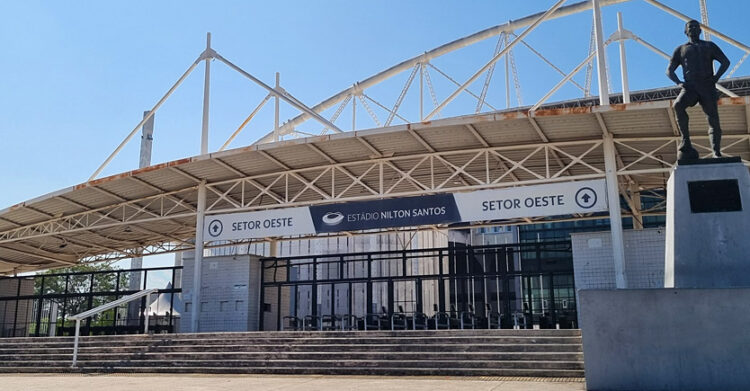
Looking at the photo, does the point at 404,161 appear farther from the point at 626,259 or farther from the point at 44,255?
the point at 44,255

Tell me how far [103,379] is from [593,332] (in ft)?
31.9

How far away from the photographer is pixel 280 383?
11930 millimetres

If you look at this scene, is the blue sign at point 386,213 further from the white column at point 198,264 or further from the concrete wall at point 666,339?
the concrete wall at point 666,339

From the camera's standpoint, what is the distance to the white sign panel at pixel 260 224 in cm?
2036

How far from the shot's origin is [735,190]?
34.5ft

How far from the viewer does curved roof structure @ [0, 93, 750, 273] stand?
17.0 meters

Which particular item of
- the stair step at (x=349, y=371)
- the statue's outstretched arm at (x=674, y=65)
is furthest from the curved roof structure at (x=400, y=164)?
the stair step at (x=349, y=371)

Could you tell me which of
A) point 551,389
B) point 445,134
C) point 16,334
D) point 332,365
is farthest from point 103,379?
point 16,334

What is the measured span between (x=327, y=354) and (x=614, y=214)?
8237 millimetres

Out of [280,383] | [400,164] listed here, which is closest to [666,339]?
[280,383]

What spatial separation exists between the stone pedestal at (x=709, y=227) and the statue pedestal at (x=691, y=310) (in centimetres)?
1

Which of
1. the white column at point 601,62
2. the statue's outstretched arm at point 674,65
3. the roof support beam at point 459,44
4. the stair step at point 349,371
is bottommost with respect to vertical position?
the stair step at point 349,371

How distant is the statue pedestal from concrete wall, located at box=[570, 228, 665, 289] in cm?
684

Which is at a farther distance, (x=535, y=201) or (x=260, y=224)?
(x=260, y=224)
